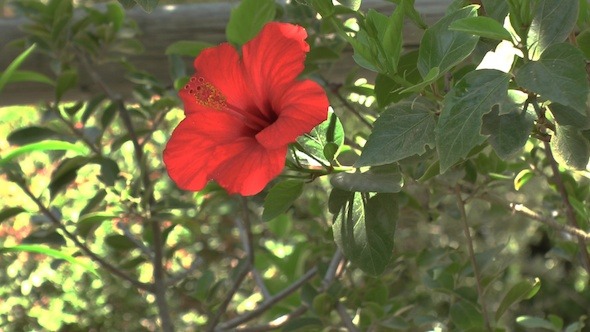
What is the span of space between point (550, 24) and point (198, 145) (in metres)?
0.33

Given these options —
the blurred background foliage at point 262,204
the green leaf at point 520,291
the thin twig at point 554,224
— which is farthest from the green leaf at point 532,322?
the thin twig at point 554,224

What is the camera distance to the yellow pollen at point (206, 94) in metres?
0.84

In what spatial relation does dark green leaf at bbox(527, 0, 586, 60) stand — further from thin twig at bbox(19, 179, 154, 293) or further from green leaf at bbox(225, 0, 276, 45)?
thin twig at bbox(19, 179, 154, 293)

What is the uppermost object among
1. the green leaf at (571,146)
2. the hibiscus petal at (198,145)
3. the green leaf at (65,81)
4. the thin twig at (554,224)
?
the hibiscus petal at (198,145)

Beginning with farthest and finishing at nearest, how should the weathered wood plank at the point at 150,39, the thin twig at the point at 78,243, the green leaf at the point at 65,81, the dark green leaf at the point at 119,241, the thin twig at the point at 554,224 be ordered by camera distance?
1. the weathered wood plank at the point at 150,39
2. the dark green leaf at the point at 119,241
3. the green leaf at the point at 65,81
4. the thin twig at the point at 78,243
5. the thin twig at the point at 554,224

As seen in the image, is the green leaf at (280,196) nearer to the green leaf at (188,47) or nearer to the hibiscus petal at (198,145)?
the hibiscus petal at (198,145)

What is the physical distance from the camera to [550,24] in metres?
0.71

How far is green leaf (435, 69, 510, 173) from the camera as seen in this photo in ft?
2.19

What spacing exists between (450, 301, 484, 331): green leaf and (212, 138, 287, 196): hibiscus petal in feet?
2.15

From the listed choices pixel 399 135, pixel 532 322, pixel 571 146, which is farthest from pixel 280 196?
pixel 532 322

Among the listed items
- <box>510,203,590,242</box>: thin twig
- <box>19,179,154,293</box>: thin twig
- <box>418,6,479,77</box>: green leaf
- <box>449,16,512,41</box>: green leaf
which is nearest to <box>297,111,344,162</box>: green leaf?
<box>418,6,479,77</box>: green leaf

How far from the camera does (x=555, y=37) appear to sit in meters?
0.70

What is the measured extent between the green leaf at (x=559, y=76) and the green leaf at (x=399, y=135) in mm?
122

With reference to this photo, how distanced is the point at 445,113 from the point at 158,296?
41.1 inches
